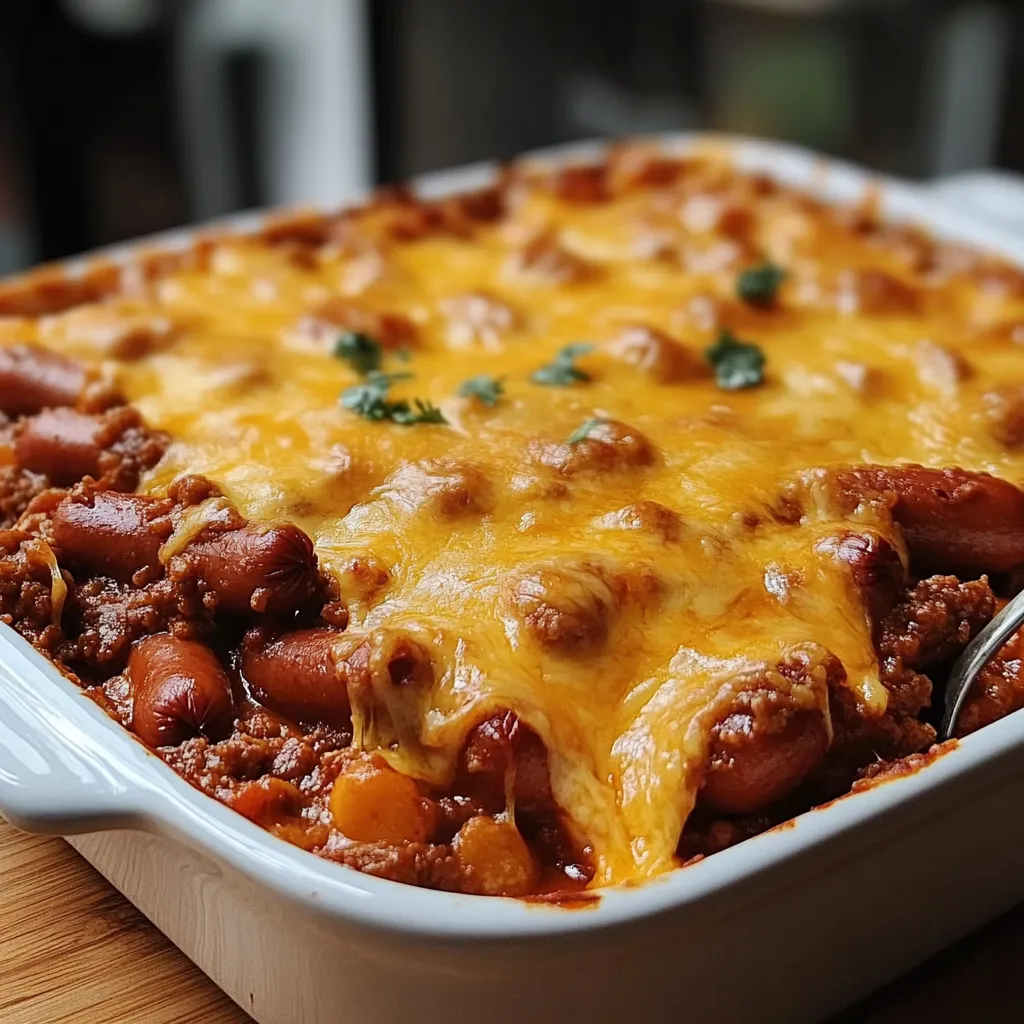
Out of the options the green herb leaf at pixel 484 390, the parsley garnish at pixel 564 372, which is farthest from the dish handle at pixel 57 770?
the parsley garnish at pixel 564 372

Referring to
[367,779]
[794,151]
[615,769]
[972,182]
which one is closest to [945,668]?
[615,769]

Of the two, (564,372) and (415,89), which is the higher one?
(564,372)

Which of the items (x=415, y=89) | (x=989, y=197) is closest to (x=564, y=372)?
(x=989, y=197)

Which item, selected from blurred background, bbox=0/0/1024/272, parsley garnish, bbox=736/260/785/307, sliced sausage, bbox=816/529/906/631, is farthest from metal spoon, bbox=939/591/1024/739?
blurred background, bbox=0/0/1024/272

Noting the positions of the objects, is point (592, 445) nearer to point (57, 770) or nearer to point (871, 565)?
point (871, 565)

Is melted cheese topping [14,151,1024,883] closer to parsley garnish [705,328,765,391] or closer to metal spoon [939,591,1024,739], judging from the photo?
parsley garnish [705,328,765,391]

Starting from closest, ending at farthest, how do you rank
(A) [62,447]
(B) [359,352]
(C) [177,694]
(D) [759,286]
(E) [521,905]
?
(E) [521,905] → (C) [177,694] → (A) [62,447] → (B) [359,352] → (D) [759,286]
